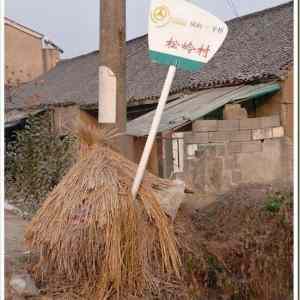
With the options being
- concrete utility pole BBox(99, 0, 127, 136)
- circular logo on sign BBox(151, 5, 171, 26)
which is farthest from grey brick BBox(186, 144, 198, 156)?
circular logo on sign BBox(151, 5, 171, 26)

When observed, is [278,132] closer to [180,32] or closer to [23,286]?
[180,32]

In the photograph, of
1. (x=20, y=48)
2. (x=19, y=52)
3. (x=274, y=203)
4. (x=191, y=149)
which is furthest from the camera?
(x=191, y=149)

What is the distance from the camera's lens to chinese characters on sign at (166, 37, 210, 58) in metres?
2.04

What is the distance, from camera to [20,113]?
6.08 m

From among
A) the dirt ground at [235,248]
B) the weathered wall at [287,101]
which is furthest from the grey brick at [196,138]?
the dirt ground at [235,248]

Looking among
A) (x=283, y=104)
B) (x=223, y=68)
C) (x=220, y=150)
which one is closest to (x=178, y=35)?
(x=220, y=150)

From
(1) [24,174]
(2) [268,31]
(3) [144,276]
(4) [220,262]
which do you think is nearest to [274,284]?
(4) [220,262]

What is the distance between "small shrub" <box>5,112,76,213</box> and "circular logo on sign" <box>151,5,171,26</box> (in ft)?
5.24

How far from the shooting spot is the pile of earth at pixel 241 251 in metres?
2.32

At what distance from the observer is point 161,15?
2023 mm

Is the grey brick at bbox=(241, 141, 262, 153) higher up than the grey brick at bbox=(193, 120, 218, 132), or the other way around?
the grey brick at bbox=(193, 120, 218, 132)

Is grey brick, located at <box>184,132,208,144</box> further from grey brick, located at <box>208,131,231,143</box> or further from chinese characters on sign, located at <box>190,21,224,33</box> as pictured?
chinese characters on sign, located at <box>190,21,224,33</box>

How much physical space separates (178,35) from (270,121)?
295 centimetres

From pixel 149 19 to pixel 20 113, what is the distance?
441 centimetres
